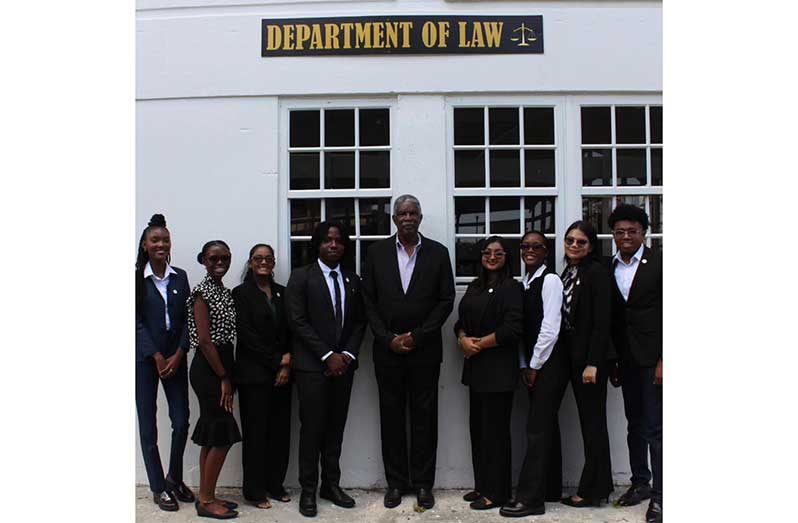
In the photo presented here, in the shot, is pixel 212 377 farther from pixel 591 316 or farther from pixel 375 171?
pixel 591 316

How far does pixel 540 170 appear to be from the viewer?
5348mm

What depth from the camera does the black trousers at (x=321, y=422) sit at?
471cm

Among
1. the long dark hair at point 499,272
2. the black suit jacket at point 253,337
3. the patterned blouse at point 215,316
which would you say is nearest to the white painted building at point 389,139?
the long dark hair at point 499,272

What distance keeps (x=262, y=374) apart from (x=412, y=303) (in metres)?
1.17

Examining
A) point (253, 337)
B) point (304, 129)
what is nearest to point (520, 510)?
point (253, 337)

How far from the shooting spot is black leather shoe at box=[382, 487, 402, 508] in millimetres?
4809

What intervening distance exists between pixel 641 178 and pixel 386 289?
229 centimetres

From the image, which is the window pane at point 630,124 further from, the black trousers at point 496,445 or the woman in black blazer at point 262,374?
the woman in black blazer at point 262,374

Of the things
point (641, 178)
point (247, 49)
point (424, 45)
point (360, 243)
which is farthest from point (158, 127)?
point (641, 178)

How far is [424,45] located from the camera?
5.26m

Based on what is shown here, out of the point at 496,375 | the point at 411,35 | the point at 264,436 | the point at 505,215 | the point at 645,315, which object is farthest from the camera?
the point at 505,215

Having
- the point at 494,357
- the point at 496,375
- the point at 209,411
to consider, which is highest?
the point at 494,357

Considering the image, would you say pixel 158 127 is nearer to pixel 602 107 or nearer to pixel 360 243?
pixel 360 243

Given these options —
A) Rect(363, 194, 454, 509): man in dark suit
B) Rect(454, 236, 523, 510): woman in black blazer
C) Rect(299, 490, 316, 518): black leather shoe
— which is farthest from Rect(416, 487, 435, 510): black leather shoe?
Rect(299, 490, 316, 518): black leather shoe
